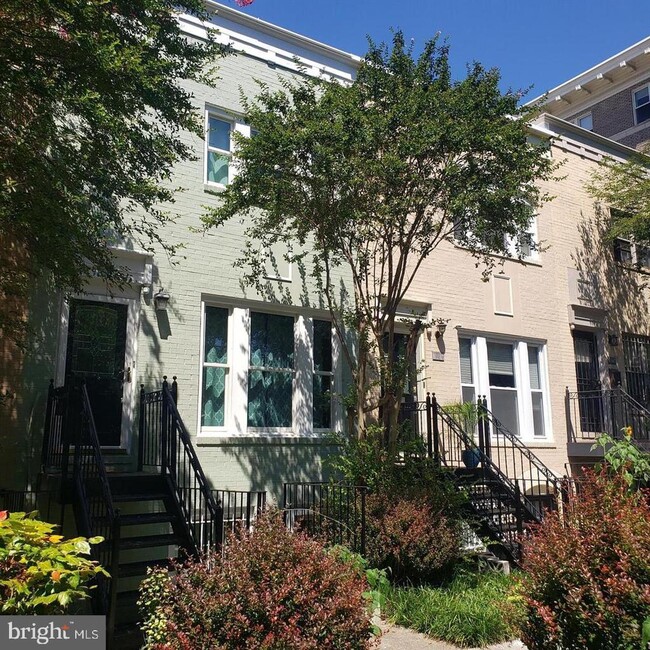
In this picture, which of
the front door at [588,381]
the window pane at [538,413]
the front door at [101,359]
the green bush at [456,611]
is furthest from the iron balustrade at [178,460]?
the front door at [588,381]

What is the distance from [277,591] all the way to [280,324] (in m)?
6.79

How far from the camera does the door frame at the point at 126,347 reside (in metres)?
8.61

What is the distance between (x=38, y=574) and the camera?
372 centimetres

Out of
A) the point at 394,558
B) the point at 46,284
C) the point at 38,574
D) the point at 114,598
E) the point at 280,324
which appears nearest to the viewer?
the point at 38,574

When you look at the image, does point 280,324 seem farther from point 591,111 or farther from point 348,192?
point 591,111

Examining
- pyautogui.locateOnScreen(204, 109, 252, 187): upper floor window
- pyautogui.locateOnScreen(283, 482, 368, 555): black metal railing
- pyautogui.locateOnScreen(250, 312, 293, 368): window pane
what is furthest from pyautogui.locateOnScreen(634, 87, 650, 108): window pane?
pyautogui.locateOnScreen(283, 482, 368, 555): black metal railing

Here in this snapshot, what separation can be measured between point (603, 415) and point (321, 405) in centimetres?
736

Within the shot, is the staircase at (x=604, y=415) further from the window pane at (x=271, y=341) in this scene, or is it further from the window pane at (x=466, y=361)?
the window pane at (x=271, y=341)

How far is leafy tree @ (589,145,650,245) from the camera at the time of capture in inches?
589

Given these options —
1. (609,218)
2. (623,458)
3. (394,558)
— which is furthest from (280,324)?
(609,218)

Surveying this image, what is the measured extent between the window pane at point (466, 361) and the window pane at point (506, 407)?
23.6 inches

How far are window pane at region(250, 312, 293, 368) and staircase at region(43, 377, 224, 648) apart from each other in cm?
178

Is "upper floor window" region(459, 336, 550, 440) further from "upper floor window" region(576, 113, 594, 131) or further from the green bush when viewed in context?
"upper floor window" region(576, 113, 594, 131)

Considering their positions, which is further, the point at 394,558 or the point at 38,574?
the point at 394,558
